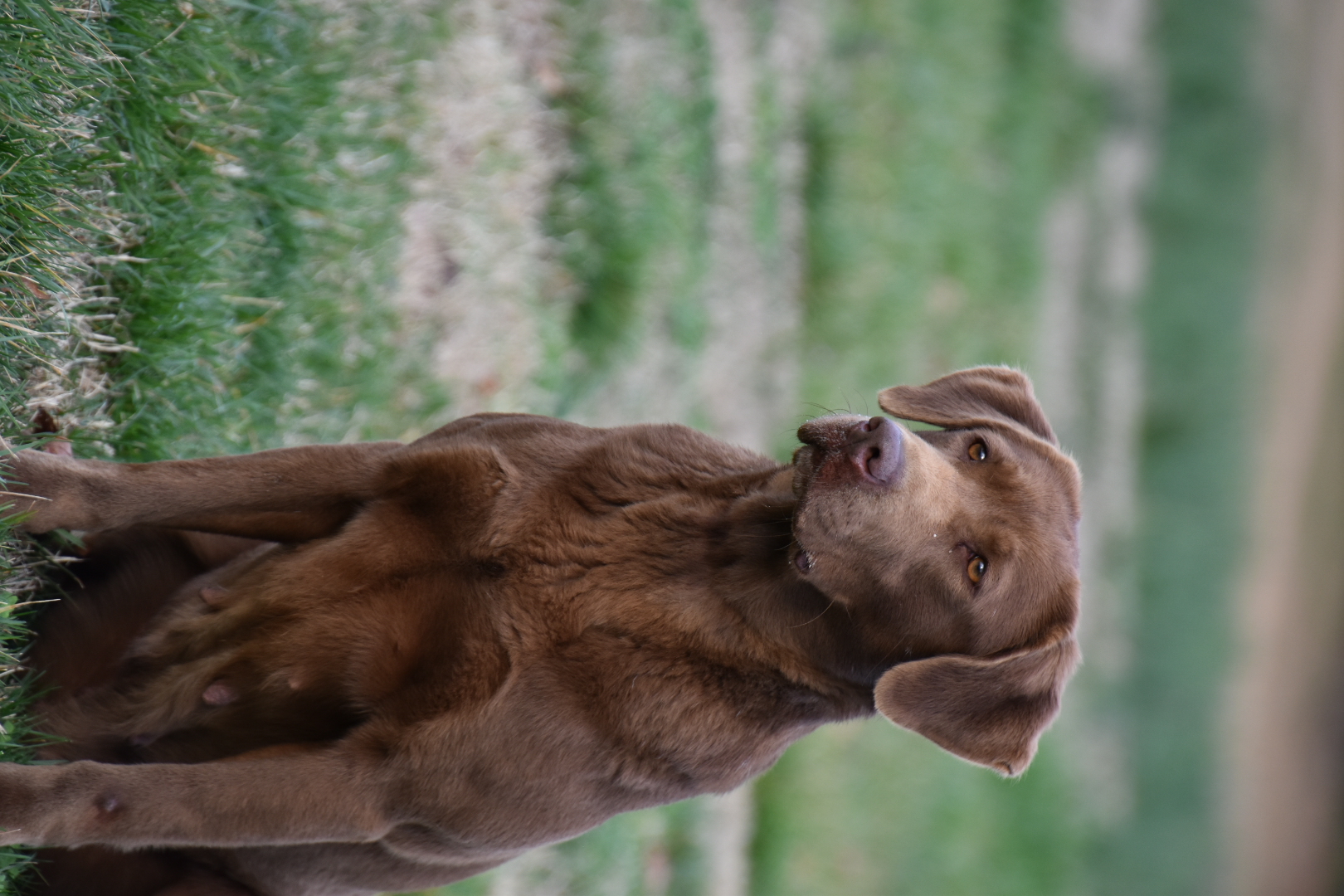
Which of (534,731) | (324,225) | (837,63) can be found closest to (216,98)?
(324,225)

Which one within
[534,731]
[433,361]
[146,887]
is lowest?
[146,887]

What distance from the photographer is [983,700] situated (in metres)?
3.73

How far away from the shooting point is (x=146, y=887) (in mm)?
3793

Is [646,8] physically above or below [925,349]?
above

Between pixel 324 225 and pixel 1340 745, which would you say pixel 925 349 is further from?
pixel 1340 745

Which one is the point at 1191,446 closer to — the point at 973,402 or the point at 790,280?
the point at 790,280

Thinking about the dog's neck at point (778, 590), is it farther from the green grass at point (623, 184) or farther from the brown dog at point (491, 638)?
the green grass at point (623, 184)

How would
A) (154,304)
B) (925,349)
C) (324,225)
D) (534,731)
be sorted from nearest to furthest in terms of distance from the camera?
(534,731), (154,304), (324,225), (925,349)

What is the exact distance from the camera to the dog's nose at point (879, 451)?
3.60m

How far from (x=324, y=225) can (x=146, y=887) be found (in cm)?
259

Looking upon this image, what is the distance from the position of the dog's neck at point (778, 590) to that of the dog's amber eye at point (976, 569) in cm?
37

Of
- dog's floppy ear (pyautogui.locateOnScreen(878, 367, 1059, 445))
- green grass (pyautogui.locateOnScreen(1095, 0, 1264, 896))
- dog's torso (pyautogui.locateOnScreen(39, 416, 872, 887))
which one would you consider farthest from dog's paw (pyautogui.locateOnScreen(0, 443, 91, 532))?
green grass (pyautogui.locateOnScreen(1095, 0, 1264, 896))

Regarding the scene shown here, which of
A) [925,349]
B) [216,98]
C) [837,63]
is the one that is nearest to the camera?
[216,98]

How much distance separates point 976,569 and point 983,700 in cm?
38
